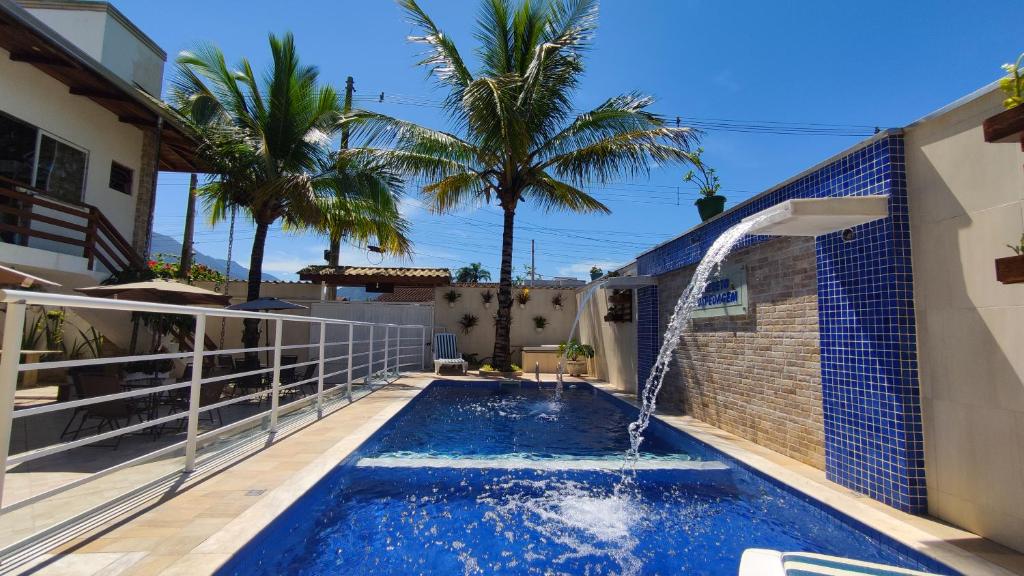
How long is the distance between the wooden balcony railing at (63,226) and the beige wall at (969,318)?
10711 millimetres

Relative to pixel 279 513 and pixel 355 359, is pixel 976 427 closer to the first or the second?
pixel 279 513

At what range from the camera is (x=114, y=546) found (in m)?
2.64

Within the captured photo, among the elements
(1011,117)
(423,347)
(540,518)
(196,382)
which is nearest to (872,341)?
(1011,117)

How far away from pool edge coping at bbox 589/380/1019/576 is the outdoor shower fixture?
218 cm

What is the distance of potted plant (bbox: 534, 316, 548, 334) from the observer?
16266 mm

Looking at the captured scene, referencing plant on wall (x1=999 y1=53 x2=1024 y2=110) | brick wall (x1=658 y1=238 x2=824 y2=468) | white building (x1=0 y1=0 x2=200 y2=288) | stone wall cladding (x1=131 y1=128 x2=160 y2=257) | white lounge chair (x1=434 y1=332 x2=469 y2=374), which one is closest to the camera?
plant on wall (x1=999 y1=53 x2=1024 y2=110)

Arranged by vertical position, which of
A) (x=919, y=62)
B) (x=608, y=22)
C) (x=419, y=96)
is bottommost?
Result: (x=919, y=62)

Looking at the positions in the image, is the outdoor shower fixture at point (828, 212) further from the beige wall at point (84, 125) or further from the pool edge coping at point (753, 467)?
the beige wall at point (84, 125)

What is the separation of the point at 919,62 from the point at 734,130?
10.5 metres

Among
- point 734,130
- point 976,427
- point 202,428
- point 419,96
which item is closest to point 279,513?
point 202,428

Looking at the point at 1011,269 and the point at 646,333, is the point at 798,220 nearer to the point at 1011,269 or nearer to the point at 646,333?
the point at 1011,269

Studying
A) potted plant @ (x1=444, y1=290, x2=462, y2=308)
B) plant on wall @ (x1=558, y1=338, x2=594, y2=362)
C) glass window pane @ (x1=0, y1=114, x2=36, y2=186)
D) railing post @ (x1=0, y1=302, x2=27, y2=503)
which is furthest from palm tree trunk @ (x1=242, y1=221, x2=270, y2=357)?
railing post @ (x1=0, y1=302, x2=27, y2=503)

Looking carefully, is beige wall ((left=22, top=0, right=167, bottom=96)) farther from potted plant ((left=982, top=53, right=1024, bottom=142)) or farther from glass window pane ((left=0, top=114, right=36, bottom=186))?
potted plant ((left=982, top=53, right=1024, bottom=142))

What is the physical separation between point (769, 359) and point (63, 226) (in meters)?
10.8
